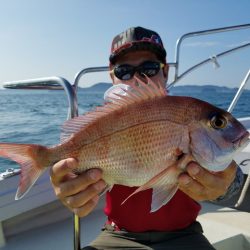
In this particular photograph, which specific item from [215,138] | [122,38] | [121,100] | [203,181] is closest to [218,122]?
[215,138]

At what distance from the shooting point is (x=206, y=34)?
370cm

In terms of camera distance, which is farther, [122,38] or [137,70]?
[122,38]

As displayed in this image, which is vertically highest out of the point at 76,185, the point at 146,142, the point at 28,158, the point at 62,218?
the point at 146,142

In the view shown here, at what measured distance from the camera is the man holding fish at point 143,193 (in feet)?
5.35

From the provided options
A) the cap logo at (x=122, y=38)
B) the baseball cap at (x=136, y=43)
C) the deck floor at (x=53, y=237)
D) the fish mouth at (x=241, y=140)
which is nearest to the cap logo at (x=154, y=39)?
the baseball cap at (x=136, y=43)

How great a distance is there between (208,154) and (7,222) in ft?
7.15

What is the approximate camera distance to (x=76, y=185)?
1666 millimetres

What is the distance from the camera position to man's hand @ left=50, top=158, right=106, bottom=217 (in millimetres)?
1591

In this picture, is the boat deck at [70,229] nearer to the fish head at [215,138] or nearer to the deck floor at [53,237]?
the deck floor at [53,237]

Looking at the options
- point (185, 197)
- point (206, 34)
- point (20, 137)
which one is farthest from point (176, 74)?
point (20, 137)

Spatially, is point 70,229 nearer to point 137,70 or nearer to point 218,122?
point 137,70

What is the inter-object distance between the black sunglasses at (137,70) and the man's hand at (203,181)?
80cm

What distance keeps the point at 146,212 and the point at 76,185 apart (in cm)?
60

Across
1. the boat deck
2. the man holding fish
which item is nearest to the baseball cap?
the man holding fish
